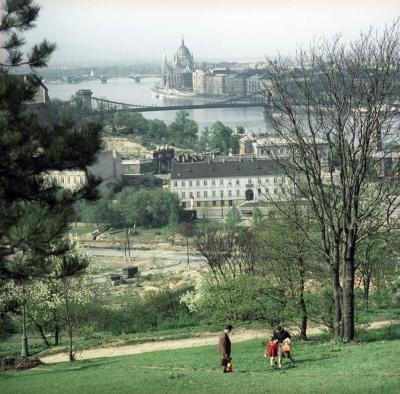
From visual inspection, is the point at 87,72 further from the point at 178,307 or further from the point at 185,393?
the point at 185,393

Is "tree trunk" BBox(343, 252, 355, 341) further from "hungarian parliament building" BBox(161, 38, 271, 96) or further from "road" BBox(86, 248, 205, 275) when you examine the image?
"hungarian parliament building" BBox(161, 38, 271, 96)

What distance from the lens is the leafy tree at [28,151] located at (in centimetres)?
494

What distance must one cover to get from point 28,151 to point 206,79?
80.7 metres

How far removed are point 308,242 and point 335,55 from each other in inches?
64.5

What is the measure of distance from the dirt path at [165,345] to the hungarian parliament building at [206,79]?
60.8 metres

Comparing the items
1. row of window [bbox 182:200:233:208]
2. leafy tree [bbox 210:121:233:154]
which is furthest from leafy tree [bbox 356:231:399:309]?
leafy tree [bbox 210:121:233:154]

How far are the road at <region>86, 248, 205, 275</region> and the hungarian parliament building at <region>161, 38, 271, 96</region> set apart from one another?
48452mm

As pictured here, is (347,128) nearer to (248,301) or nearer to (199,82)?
(248,301)

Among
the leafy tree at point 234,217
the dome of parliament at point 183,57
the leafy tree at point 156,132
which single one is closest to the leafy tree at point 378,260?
the leafy tree at point 234,217

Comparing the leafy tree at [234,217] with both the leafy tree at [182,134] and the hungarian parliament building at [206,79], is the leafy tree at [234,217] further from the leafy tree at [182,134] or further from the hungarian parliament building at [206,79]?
the hungarian parliament building at [206,79]

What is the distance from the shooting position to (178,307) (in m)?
11.7

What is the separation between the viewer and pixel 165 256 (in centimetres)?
2039

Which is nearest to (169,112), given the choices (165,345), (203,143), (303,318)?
(203,143)

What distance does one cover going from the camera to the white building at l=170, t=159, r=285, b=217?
85.7 ft
